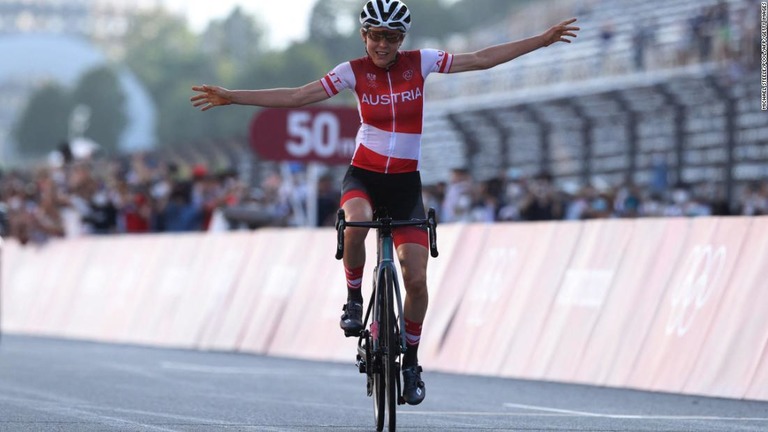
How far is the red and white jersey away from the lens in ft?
31.4

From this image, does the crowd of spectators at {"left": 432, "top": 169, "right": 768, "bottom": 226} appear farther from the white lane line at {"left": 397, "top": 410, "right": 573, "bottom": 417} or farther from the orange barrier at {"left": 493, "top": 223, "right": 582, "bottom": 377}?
the white lane line at {"left": 397, "top": 410, "right": 573, "bottom": 417}

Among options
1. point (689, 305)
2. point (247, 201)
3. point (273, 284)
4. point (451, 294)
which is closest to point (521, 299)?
point (451, 294)

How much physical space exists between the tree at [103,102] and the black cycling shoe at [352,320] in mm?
128797

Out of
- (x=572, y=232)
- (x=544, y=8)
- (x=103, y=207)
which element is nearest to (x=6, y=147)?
(x=544, y=8)

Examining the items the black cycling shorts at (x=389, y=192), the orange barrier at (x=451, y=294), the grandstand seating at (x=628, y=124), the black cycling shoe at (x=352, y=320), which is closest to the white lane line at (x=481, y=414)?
the black cycling shoe at (x=352, y=320)

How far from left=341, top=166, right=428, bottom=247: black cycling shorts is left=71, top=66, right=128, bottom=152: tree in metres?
129

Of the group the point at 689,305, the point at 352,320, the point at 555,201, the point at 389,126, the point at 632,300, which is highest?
the point at 389,126

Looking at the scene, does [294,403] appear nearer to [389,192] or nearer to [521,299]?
[389,192]

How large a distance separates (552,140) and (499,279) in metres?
9.79

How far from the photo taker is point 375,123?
9.62 m

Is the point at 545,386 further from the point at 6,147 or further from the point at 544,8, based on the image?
the point at 6,147

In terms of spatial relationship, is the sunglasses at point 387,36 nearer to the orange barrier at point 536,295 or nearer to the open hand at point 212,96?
the open hand at point 212,96

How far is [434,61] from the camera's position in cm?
974

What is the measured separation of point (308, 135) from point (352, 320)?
45.6 ft
